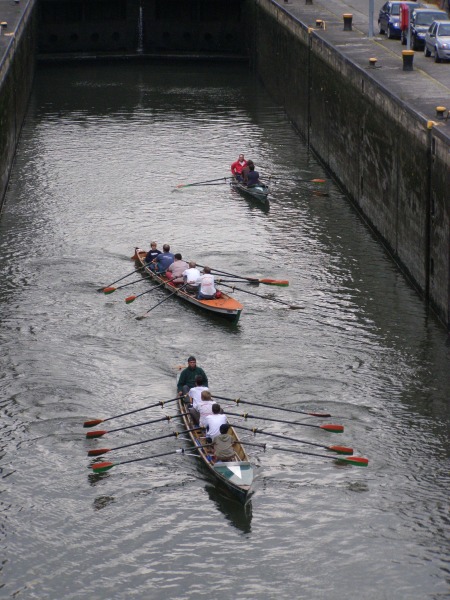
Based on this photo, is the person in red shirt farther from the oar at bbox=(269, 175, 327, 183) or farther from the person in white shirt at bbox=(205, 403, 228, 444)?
the person in white shirt at bbox=(205, 403, 228, 444)

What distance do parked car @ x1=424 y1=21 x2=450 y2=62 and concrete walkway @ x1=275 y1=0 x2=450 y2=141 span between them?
430 mm

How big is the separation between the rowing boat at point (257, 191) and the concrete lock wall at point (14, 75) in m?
10.1

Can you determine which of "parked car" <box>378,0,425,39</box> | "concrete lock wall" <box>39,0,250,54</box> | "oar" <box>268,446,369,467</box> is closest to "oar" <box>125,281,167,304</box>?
"oar" <box>268,446,369,467</box>

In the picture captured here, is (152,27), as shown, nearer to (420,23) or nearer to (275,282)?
(420,23)

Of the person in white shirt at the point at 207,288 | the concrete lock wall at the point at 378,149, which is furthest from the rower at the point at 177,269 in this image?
the concrete lock wall at the point at 378,149

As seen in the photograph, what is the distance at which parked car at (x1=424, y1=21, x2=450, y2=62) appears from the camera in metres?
55.2

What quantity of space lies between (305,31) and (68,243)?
23.9 meters

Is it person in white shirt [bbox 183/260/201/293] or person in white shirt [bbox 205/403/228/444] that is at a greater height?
person in white shirt [bbox 183/260/201/293]

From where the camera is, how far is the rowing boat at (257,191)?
173ft

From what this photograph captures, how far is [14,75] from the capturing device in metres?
62.8

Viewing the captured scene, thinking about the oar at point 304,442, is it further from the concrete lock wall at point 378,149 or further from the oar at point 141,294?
the oar at point 141,294

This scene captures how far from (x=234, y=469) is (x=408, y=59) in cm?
2818

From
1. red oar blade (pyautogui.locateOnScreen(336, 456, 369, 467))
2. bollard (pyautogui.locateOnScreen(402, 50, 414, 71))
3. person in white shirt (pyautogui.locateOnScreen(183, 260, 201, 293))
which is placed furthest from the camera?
bollard (pyautogui.locateOnScreen(402, 50, 414, 71))

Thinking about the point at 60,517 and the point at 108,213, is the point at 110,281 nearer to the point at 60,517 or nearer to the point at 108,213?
the point at 108,213
